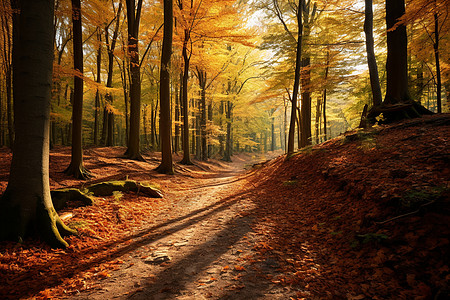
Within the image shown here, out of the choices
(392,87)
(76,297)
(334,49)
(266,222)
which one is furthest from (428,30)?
(76,297)

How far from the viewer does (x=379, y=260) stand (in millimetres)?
2656

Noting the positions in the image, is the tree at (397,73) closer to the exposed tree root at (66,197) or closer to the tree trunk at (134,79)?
the exposed tree root at (66,197)

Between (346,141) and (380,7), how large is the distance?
25.4ft

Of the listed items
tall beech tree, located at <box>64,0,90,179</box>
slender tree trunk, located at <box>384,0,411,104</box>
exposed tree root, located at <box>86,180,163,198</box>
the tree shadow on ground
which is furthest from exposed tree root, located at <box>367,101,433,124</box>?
tall beech tree, located at <box>64,0,90,179</box>

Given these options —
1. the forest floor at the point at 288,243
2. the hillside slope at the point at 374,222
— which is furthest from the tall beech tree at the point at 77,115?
the hillside slope at the point at 374,222

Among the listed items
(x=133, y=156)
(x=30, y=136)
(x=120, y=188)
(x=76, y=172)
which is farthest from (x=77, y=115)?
(x=30, y=136)

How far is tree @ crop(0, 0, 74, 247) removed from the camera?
3.25 meters

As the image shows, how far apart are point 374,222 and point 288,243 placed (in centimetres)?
146

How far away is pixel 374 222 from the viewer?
323 cm

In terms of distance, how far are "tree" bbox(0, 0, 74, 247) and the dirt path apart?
1.49m

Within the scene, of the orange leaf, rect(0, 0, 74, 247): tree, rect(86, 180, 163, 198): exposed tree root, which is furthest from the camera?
rect(86, 180, 163, 198): exposed tree root

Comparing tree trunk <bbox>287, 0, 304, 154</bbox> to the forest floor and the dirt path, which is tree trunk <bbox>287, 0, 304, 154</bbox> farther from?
the dirt path

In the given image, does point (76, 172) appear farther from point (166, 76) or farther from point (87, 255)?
point (166, 76)

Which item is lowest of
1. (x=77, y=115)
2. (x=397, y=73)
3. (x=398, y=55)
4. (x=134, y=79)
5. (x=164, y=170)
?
(x=164, y=170)
